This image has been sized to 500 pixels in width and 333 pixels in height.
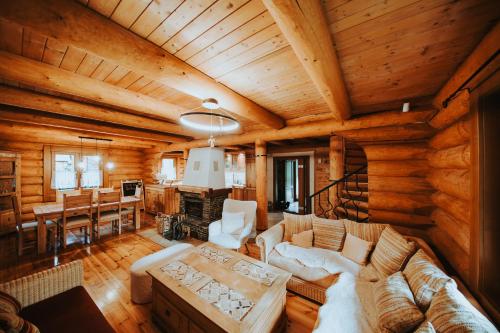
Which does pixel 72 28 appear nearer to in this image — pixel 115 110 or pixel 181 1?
pixel 181 1

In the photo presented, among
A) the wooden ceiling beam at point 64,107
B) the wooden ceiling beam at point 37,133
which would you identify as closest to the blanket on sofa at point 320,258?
the wooden ceiling beam at point 64,107

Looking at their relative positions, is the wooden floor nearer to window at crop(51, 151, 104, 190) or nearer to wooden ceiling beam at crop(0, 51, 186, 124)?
wooden ceiling beam at crop(0, 51, 186, 124)

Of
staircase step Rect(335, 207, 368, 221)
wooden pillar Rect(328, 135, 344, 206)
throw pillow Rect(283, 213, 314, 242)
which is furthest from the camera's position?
wooden pillar Rect(328, 135, 344, 206)

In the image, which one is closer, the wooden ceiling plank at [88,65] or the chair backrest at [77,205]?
the wooden ceiling plank at [88,65]

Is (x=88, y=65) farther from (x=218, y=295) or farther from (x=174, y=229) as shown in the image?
(x=174, y=229)

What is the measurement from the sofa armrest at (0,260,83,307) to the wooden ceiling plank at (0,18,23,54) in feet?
6.45

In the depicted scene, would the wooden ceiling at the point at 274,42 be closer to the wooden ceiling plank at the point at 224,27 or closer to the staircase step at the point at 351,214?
the wooden ceiling plank at the point at 224,27

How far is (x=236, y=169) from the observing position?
7.66 metres

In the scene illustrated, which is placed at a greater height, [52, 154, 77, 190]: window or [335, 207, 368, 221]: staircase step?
[52, 154, 77, 190]: window

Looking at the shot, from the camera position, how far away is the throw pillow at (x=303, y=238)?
2664 mm

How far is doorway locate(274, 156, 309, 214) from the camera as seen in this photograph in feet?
21.0

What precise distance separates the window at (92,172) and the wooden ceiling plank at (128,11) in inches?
267

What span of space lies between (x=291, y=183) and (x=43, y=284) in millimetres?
8767

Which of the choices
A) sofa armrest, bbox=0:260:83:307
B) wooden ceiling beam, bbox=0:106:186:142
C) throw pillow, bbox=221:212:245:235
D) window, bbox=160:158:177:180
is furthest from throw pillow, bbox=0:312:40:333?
window, bbox=160:158:177:180
